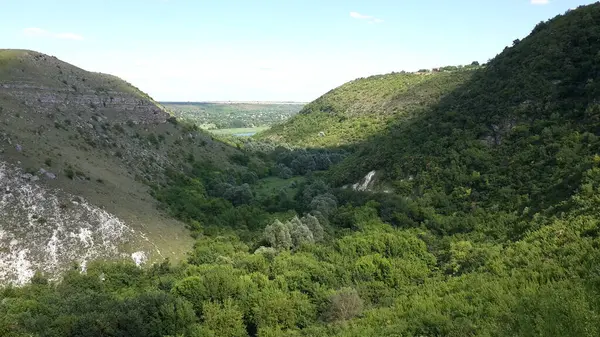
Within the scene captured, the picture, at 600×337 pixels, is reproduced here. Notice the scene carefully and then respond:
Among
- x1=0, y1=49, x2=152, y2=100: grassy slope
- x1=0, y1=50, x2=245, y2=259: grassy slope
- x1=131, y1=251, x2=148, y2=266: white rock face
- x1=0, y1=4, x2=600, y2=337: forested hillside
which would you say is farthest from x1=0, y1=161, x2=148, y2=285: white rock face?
x1=0, y1=49, x2=152, y2=100: grassy slope

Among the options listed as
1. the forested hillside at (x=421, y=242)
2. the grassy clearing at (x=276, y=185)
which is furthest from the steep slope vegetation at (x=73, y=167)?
the grassy clearing at (x=276, y=185)

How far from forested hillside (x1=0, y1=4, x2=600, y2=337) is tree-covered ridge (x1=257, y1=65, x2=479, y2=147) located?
5601 centimetres

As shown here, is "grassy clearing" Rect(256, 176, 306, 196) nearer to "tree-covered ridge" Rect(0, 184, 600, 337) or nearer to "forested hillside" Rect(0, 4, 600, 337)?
"forested hillside" Rect(0, 4, 600, 337)

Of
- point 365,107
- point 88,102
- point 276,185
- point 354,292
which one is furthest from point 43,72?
point 365,107

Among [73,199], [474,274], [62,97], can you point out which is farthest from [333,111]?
[474,274]

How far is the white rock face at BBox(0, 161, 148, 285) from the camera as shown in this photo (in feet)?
130

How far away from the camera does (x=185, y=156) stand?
86062 mm

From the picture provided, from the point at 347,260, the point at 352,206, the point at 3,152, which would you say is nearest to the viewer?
the point at 347,260

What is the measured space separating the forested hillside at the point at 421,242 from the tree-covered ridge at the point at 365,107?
56011 mm

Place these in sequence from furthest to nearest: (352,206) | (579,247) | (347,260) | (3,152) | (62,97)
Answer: (62,97) → (352,206) → (3,152) → (347,260) → (579,247)

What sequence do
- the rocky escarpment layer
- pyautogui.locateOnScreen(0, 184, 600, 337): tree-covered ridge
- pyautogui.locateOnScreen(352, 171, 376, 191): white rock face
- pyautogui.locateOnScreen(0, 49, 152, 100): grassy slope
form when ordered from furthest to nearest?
pyautogui.locateOnScreen(0, 49, 152, 100): grassy slope, the rocky escarpment layer, pyautogui.locateOnScreen(352, 171, 376, 191): white rock face, pyautogui.locateOnScreen(0, 184, 600, 337): tree-covered ridge

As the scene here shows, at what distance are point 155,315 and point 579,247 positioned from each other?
28.5 metres

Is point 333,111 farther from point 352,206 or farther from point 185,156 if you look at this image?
point 352,206

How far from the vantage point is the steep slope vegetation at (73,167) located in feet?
140
